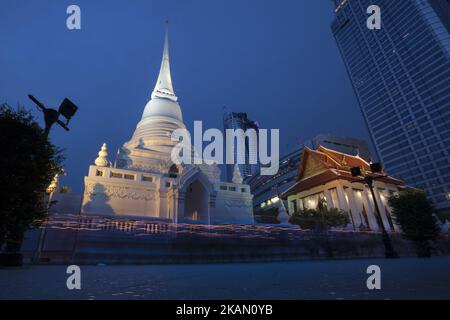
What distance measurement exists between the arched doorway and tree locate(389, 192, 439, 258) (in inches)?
598

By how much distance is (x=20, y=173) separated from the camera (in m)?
8.71

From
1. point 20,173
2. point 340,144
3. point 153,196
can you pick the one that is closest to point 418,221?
point 153,196

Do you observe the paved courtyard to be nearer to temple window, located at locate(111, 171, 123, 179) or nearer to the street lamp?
the street lamp

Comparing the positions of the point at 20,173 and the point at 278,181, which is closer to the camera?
the point at 20,173

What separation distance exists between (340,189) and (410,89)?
6467 centimetres

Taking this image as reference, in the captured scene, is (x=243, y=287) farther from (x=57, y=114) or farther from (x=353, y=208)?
(x=353, y=208)

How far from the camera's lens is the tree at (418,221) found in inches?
704

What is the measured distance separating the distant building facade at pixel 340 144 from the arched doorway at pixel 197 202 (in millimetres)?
52820

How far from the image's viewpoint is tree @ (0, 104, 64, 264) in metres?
8.22

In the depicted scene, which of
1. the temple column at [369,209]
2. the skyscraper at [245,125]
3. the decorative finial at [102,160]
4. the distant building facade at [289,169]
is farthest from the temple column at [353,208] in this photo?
the skyscraper at [245,125]

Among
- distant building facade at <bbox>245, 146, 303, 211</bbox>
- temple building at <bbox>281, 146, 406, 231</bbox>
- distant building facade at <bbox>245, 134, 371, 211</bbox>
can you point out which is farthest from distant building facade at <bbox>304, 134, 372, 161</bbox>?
temple building at <bbox>281, 146, 406, 231</bbox>

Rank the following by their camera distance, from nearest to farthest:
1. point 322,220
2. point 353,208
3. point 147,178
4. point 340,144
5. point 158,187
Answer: point 322,220
point 158,187
point 147,178
point 353,208
point 340,144

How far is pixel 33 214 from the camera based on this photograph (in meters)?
8.73

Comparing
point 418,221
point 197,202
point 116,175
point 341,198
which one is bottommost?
point 418,221
